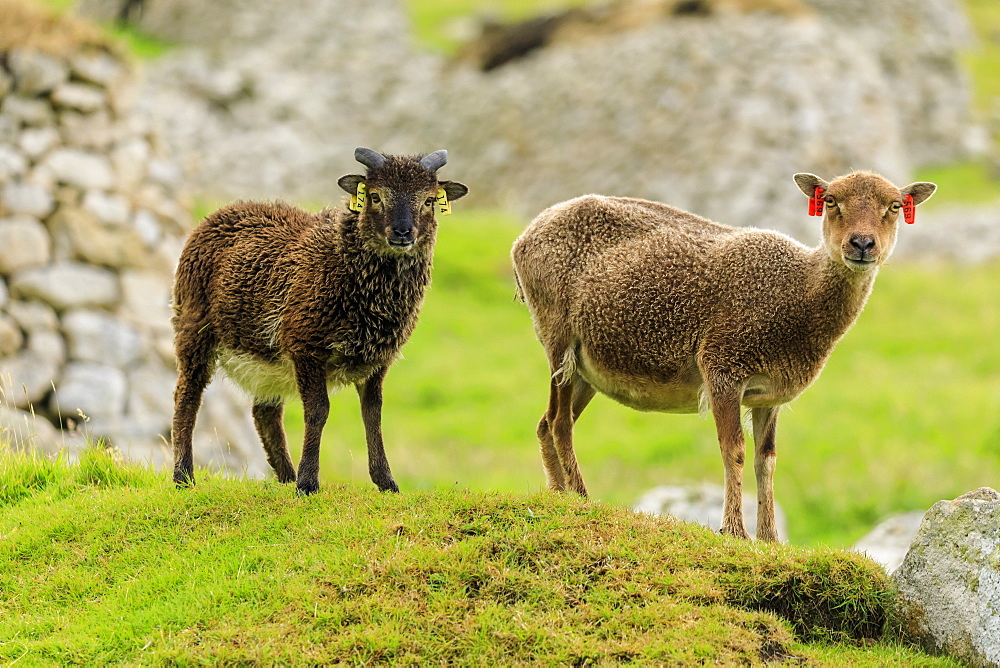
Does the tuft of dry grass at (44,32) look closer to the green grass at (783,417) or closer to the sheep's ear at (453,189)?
the green grass at (783,417)

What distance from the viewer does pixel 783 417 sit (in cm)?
2577

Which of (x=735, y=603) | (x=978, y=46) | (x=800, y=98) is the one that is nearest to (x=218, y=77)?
(x=800, y=98)

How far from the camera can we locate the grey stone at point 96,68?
19.1 metres

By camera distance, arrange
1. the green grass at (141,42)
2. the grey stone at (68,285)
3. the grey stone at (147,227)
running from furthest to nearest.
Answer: the green grass at (141,42)
the grey stone at (147,227)
the grey stone at (68,285)

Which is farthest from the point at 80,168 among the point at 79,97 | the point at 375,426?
the point at 375,426

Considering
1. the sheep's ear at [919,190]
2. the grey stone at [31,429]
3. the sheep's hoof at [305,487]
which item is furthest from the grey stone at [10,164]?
the sheep's ear at [919,190]

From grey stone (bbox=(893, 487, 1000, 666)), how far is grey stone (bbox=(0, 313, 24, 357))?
13751mm

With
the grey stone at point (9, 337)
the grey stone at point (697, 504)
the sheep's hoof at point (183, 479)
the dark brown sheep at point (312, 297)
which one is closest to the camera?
the dark brown sheep at point (312, 297)

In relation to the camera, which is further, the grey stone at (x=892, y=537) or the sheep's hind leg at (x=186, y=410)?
the grey stone at (x=892, y=537)

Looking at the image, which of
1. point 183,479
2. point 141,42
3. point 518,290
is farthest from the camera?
point 141,42

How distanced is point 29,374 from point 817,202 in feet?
42.0

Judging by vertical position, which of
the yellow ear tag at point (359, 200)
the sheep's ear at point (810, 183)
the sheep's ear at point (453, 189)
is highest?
the sheep's ear at point (810, 183)

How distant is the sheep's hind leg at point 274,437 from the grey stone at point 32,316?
8.37 meters

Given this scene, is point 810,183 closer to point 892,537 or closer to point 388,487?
point 388,487
